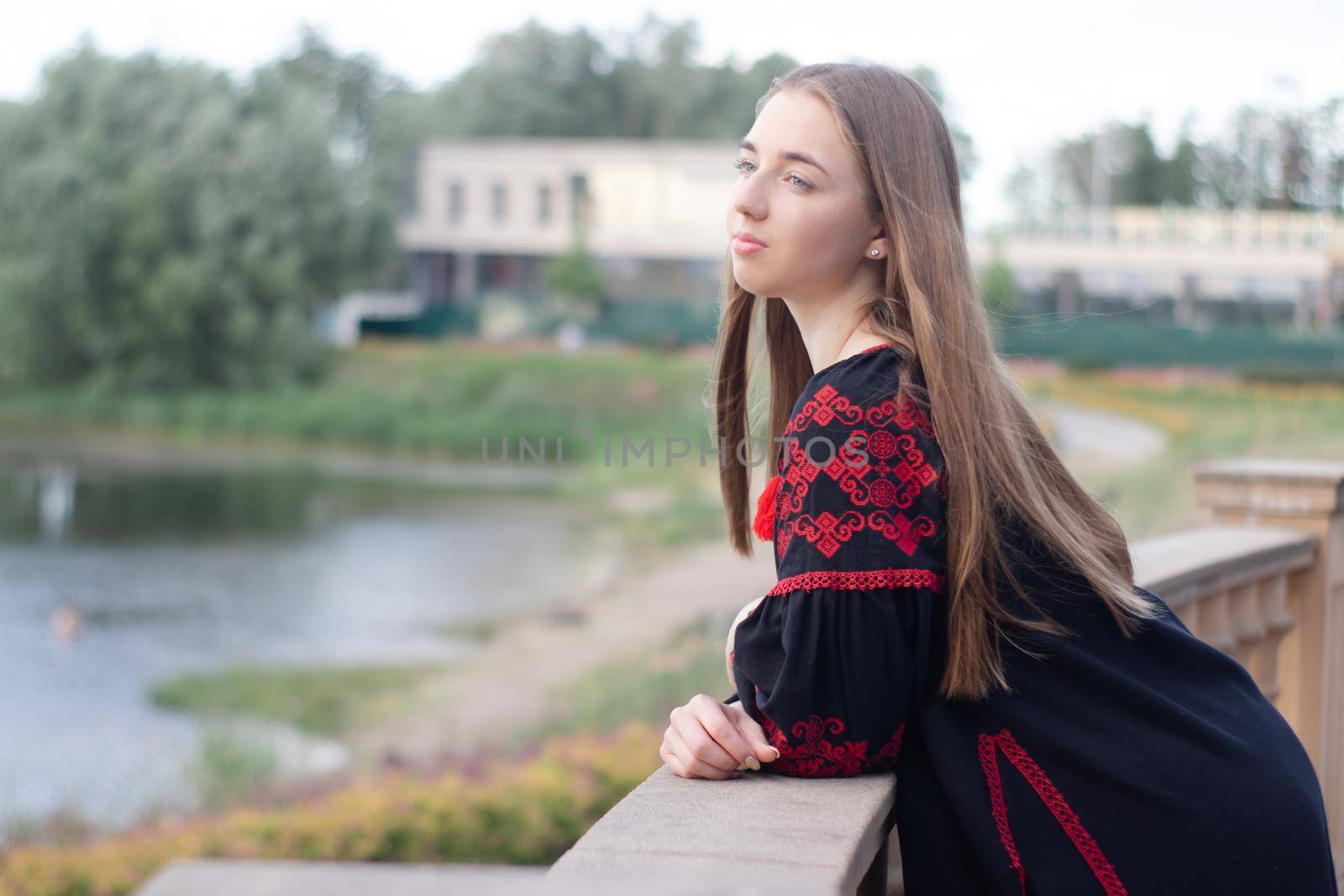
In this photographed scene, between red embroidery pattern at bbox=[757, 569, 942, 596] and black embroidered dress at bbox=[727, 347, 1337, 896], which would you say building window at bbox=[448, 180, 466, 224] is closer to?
black embroidered dress at bbox=[727, 347, 1337, 896]

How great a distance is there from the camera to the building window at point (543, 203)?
33719 mm

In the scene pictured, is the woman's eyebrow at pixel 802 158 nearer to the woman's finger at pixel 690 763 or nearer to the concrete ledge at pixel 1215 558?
the woman's finger at pixel 690 763

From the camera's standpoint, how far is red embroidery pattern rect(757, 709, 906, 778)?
1.42 meters

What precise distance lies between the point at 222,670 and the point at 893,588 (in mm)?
12583

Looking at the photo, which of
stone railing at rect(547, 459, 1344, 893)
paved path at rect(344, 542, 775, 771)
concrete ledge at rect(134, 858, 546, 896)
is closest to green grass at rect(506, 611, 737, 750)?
paved path at rect(344, 542, 775, 771)

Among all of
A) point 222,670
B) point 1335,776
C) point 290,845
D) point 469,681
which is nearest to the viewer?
point 1335,776

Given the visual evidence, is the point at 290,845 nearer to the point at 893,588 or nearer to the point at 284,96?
the point at 893,588

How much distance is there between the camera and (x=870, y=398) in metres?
1.41

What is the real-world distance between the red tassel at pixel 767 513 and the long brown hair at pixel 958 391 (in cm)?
9

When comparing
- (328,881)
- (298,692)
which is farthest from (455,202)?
(328,881)

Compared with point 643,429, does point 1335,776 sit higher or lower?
higher

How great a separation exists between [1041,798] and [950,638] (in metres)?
0.19

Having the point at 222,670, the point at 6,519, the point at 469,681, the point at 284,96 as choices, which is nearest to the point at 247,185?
the point at 284,96

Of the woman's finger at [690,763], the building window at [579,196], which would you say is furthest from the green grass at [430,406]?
the woman's finger at [690,763]
